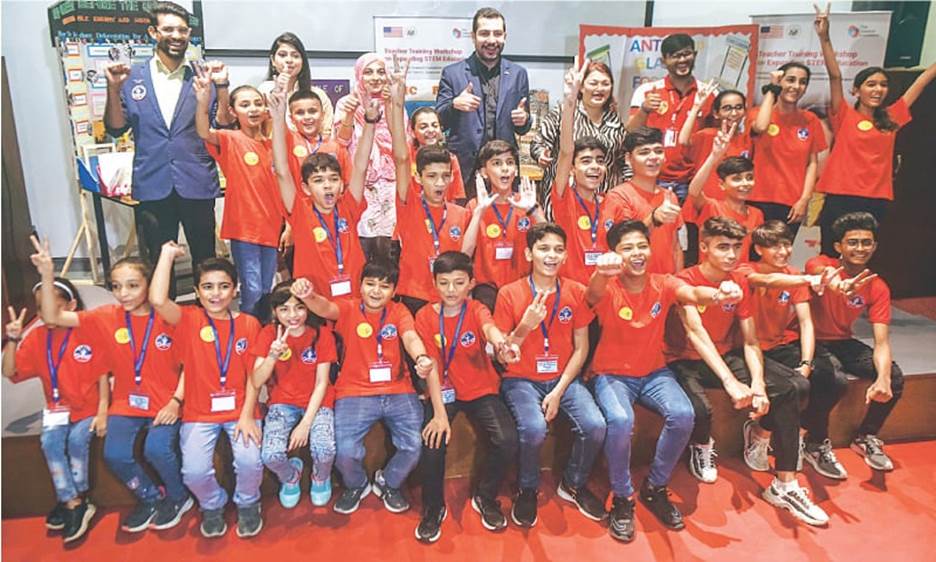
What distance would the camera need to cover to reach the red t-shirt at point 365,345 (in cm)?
300

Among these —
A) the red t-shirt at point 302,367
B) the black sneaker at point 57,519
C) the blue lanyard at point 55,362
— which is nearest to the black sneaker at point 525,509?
the red t-shirt at point 302,367

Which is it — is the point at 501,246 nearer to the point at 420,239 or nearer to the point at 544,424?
the point at 420,239

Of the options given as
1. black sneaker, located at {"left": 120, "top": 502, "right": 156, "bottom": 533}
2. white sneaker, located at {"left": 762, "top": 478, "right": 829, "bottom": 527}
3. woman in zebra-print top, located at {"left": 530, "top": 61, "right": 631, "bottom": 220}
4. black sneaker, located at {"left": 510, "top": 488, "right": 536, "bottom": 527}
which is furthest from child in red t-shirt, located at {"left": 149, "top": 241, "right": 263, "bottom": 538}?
white sneaker, located at {"left": 762, "top": 478, "right": 829, "bottom": 527}

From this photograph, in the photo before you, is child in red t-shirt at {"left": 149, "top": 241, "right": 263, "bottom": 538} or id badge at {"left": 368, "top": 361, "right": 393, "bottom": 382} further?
id badge at {"left": 368, "top": 361, "right": 393, "bottom": 382}

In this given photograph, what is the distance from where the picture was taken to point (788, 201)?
4062 millimetres

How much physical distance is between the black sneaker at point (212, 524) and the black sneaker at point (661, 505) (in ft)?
5.72

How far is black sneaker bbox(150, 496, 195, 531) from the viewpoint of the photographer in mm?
2867

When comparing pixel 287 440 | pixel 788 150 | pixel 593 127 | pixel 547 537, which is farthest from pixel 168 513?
pixel 788 150

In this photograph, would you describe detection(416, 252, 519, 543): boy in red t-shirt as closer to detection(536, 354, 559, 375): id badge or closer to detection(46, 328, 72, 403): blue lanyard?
detection(536, 354, 559, 375): id badge

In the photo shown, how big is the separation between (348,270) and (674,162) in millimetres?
2049

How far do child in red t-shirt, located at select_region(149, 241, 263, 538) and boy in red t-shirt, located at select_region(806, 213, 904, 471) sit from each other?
8.54 ft

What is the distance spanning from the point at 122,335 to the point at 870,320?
11.1 ft

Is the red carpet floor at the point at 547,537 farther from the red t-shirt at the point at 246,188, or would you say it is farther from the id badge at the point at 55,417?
the red t-shirt at the point at 246,188

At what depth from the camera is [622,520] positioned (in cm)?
289
